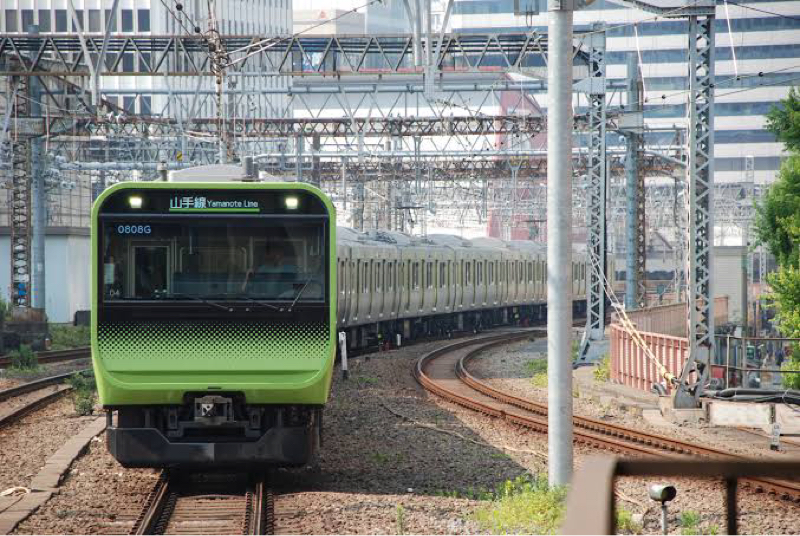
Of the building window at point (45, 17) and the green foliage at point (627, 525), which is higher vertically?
the building window at point (45, 17)

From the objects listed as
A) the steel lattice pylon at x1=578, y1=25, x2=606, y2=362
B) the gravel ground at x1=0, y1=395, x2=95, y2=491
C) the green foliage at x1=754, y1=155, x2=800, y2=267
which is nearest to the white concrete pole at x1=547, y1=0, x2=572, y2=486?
the gravel ground at x1=0, y1=395, x2=95, y2=491

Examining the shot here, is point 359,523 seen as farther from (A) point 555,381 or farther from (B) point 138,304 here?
(B) point 138,304

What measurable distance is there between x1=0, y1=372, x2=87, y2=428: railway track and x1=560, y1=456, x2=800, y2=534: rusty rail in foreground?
1323cm

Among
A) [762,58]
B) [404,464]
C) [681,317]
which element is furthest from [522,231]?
[404,464]

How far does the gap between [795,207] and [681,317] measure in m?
3.51

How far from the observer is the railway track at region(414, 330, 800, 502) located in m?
13.4

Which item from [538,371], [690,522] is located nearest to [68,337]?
[538,371]

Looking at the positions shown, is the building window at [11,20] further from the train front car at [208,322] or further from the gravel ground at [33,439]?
the train front car at [208,322]

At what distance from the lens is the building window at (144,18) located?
66.1 metres

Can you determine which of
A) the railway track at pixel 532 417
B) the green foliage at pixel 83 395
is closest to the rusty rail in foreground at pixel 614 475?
the railway track at pixel 532 417

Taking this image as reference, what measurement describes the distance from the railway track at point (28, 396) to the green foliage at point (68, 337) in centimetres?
966

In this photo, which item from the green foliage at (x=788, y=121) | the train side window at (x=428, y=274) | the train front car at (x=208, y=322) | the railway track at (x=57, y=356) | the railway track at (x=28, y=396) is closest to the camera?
the train front car at (x=208, y=322)

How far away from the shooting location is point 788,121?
2727cm

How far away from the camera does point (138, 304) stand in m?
10.7
